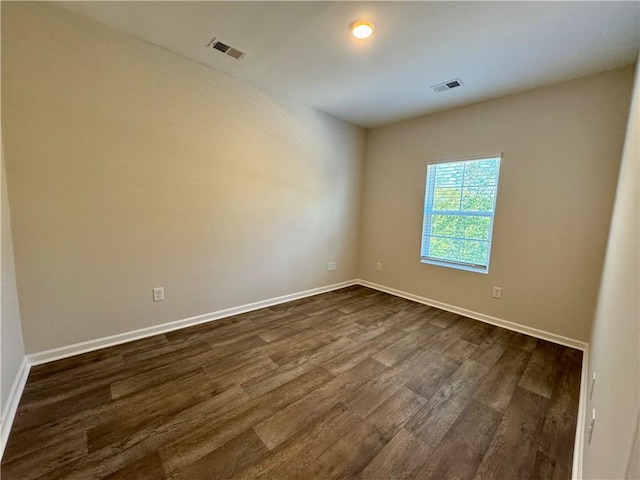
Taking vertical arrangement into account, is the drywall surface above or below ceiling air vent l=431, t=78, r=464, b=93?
below

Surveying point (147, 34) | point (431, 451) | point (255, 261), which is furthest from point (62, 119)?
point (431, 451)

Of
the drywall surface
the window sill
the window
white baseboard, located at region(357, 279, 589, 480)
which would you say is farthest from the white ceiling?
white baseboard, located at region(357, 279, 589, 480)

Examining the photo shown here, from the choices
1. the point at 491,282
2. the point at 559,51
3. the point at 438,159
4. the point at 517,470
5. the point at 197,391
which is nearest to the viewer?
the point at 517,470

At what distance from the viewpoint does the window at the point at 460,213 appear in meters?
3.05

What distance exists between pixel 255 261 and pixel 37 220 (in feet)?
5.98

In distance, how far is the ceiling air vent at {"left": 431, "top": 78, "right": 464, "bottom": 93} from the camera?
8.53 ft

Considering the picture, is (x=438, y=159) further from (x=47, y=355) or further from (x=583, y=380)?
(x=47, y=355)

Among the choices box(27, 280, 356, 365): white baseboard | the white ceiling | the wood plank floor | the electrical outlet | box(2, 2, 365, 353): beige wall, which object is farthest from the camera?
the electrical outlet

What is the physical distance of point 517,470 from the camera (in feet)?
4.22

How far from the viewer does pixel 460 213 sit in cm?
328

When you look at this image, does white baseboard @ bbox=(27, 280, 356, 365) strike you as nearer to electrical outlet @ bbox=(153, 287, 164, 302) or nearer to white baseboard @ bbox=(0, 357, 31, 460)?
white baseboard @ bbox=(0, 357, 31, 460)

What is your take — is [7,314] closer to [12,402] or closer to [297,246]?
[12,402]

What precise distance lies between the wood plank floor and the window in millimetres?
1078

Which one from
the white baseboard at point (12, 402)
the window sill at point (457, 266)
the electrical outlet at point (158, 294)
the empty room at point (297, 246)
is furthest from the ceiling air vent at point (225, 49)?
the window sill at point (457, 266)
